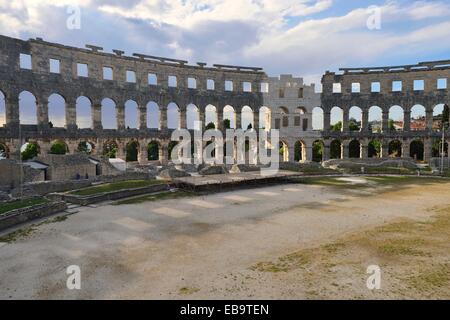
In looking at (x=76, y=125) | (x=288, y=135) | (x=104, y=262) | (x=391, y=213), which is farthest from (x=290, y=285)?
(x=288, y=135)

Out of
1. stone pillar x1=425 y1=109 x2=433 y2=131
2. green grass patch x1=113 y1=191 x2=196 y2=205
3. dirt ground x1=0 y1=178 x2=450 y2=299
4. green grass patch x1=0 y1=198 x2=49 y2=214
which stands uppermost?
stone pillar x1=425 y1=109 x2=433 y2=131

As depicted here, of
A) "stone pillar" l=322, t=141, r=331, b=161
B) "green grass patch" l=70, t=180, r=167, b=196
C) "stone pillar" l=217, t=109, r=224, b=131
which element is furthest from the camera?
"stone pillar" l=322, t=141, r=331, b=161

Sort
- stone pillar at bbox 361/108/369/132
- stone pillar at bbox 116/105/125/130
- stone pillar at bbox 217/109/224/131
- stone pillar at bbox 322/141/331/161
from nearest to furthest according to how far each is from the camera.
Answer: stone pillar at bbox 116/105/125/130 → stone pillar at bbox 217/109/224/131 → stone pillar at bbox 361/108/369/132 → stone pillar at bbox 322/141/331/161

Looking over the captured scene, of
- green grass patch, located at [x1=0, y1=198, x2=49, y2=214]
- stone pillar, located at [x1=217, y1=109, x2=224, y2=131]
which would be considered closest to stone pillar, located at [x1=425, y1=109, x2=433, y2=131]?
stone pillar, located at [x1=217, y1=109, x2=224, y2=131]

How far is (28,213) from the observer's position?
1684 centimetres

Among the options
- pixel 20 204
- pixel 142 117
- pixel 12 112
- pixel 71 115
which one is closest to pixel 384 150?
pixel 142 117

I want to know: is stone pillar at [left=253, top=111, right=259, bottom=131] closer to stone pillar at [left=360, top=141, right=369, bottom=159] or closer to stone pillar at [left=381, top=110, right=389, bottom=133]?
stone pillar at [left=360, top=141, right=369, bottom=159]

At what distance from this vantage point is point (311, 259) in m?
11.4

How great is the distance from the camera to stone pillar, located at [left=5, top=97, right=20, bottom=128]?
31.3m

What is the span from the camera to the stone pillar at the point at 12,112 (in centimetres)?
3131

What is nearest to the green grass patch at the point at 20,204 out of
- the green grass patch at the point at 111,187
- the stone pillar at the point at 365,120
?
the green grass patch at the point at 111,187

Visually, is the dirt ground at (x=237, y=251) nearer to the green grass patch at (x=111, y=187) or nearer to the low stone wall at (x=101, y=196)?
the low stone wall at (x=101, y=196)

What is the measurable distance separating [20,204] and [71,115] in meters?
19.0

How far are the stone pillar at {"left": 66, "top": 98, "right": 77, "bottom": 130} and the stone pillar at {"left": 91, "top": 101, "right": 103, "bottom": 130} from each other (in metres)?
1.91
